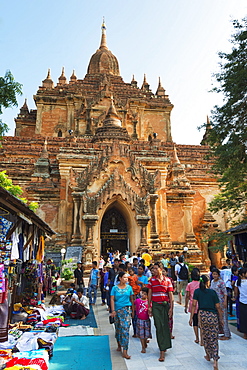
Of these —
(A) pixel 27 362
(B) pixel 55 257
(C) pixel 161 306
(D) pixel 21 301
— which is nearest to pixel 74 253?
(B) pixel 55 257

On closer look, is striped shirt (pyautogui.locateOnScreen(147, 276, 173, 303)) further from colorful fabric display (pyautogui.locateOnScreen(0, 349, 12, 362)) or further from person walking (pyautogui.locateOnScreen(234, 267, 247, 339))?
colorful fabric display (pyautogui.locateOnScreen(0, 349, 12, 362))

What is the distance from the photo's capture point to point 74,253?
16.4m

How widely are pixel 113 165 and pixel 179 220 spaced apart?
5.67 meters

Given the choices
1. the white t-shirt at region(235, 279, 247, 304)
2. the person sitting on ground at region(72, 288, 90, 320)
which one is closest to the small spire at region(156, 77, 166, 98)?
the person sitting on ground at region(72, 288, 90, 320)

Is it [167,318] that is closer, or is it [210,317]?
[210,317]

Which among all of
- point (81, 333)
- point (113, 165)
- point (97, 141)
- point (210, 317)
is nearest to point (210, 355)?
point (210, 317)

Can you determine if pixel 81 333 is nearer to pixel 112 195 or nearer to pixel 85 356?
pixel 85 356

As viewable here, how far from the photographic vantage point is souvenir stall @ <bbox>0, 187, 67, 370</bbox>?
19.1 ft

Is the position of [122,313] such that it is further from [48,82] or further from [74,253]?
[48,82]

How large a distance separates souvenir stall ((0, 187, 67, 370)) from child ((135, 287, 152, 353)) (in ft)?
6.48

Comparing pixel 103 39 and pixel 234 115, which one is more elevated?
pixel 103 39

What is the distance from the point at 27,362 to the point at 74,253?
36.4 feet

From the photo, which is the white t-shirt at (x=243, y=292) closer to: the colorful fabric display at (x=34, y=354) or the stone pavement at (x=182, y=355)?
the stone pavement at (x=182, y=355)

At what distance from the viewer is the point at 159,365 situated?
19.0 feet
